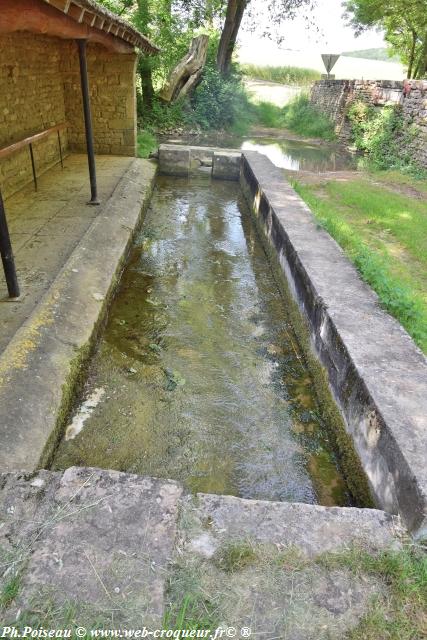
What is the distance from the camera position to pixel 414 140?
1058cm

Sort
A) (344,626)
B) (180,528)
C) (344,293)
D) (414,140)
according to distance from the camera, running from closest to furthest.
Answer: (344,626) → (180,528) → (344,293) → (414,140)

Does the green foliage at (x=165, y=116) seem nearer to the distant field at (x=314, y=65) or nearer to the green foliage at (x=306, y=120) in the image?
the green foliage at (x=306, y=120)

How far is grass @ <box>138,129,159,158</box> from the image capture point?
10.0 meters

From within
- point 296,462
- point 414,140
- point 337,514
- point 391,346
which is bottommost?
point 296,462

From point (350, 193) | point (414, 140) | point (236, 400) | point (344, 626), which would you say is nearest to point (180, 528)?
point (344, 626)

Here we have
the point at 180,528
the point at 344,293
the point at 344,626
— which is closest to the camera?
the point at 344,626

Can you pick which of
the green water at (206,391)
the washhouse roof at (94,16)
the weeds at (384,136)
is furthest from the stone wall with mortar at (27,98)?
the weeds at (384,136)

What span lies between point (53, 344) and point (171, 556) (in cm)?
193

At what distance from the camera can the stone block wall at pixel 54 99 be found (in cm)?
622

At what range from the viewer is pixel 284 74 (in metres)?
25.0

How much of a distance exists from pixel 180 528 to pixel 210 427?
1.27 metres

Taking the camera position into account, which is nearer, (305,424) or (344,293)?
(305,424)

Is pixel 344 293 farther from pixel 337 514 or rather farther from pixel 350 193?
pixel 350 193

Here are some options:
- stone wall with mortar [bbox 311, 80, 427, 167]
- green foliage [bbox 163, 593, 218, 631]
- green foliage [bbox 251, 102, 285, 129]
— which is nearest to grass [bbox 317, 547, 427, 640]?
green foliage [bbox 163, 593, 218, 631]
